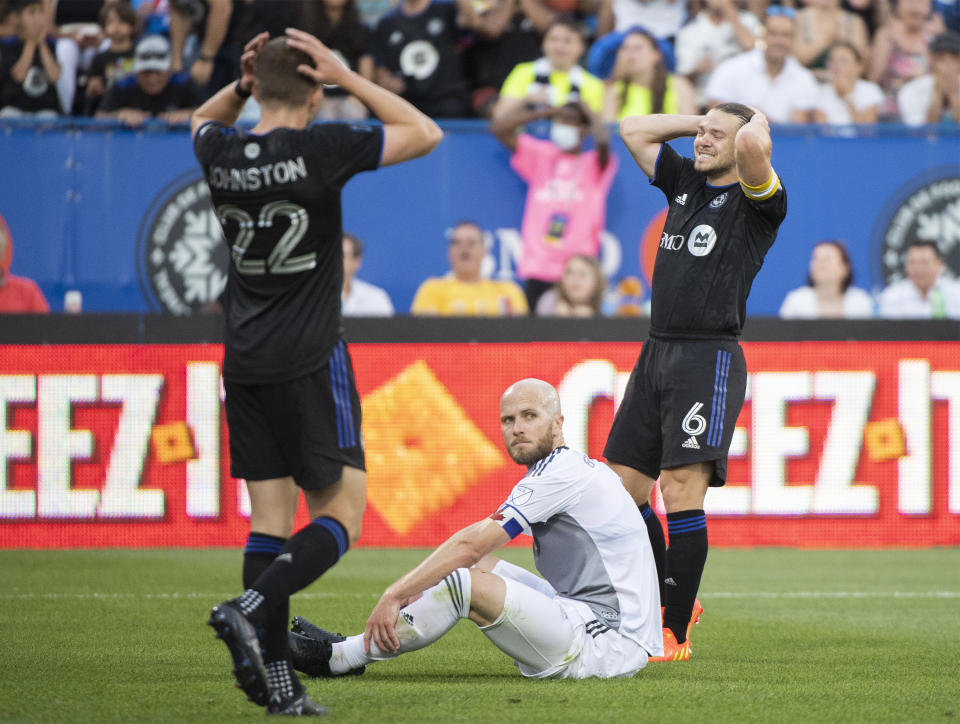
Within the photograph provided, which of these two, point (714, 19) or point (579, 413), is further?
point (714, 19)

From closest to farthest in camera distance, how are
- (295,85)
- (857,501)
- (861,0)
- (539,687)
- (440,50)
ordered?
(295,85) < (539,687) < (857,501) < (440,50) < (861,0)

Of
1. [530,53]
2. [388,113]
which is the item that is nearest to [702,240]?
[388,113]

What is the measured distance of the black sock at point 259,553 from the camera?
478cm

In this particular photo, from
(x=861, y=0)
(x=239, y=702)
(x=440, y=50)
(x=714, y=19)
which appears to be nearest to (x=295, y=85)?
(x=239, y=702)

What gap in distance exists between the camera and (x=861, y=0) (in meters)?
13.4

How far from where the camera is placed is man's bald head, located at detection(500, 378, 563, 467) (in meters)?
5.12

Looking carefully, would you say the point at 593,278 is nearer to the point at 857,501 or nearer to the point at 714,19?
the point at 857,501

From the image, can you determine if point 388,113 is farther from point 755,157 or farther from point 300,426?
point 755,157

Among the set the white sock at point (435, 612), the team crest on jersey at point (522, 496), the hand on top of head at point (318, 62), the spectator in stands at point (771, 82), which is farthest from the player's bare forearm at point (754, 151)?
the spectator in stands at point (771, 82)

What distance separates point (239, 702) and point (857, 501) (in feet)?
22.2

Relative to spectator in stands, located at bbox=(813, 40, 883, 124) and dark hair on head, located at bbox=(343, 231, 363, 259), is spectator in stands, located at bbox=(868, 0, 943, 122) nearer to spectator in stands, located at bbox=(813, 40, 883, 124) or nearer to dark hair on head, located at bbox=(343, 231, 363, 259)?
spectator in stands, located at bbox=(813, 40, 883, 124)

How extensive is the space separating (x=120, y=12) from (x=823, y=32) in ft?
20.4

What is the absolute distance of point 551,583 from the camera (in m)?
5.31

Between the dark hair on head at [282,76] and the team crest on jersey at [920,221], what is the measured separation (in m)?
7.68
